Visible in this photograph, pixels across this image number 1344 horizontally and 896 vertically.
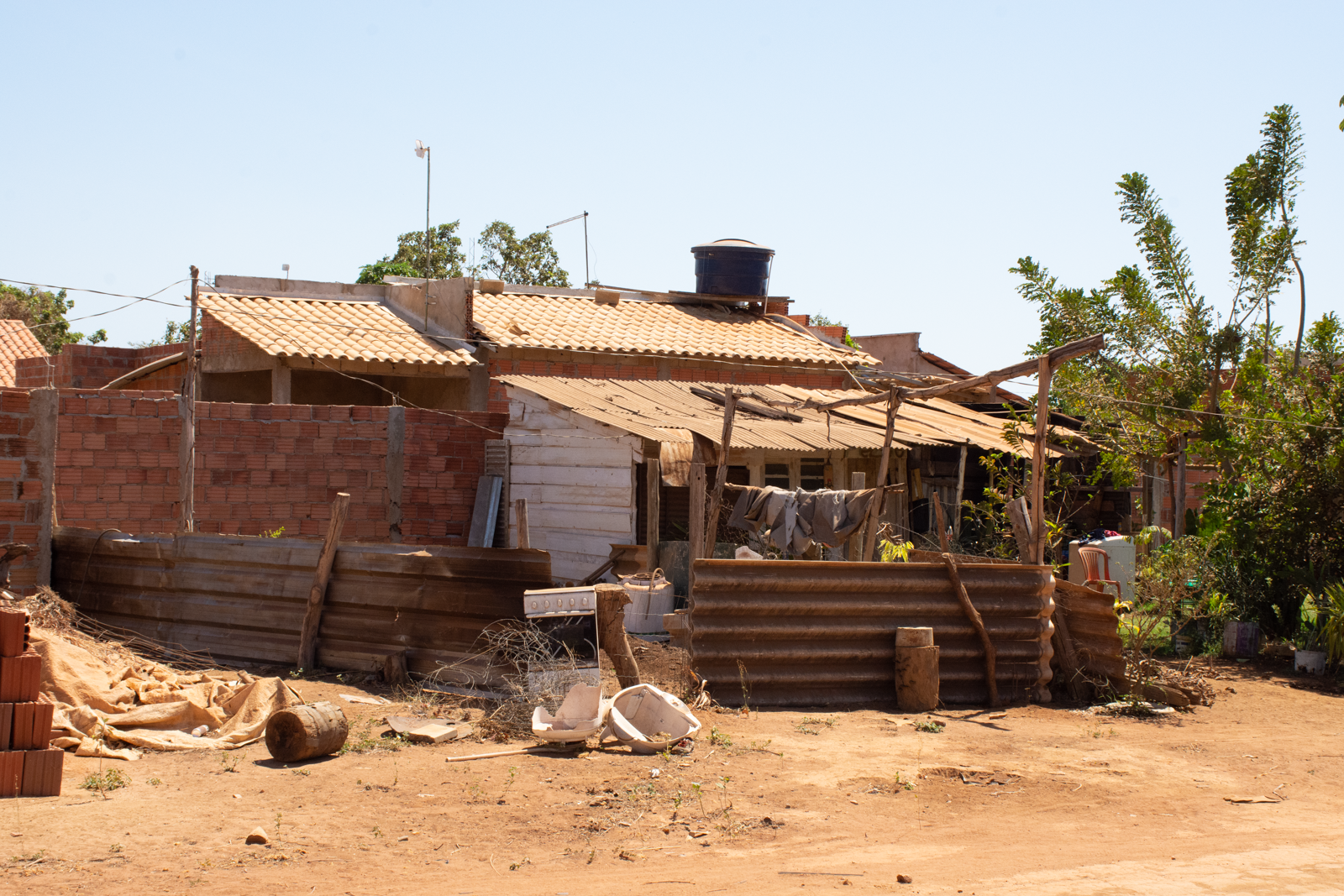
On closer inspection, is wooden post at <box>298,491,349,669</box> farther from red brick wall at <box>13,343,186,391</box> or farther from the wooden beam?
red brick wall at <box>13,343,186,391</box>

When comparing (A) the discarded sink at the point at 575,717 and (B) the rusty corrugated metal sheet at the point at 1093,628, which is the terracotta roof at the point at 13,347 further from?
(B) the rusty corrugated metal sheet at the point at 1093,628

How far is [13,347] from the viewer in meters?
25.0

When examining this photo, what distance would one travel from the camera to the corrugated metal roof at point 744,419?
1447cm

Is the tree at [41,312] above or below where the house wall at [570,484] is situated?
above

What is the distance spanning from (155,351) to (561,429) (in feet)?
29.3

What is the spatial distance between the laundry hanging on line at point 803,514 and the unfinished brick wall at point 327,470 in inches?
189

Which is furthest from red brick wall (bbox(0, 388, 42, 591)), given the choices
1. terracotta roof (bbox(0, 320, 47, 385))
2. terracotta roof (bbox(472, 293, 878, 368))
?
terracotta roof (bbox(0, 320, 47, 385))

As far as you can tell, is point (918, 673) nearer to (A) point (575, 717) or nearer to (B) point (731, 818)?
(A) point (575, 717)

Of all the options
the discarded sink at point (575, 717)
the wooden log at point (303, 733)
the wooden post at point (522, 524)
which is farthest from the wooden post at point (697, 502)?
the wooden log at point (303, 733)

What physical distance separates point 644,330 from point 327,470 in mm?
7872

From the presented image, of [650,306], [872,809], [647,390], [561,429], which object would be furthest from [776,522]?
[650,306]

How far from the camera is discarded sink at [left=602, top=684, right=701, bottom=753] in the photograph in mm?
7469

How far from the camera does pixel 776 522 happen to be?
41.4 feet

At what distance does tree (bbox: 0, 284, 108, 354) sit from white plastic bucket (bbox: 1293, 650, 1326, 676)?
1408 inches
